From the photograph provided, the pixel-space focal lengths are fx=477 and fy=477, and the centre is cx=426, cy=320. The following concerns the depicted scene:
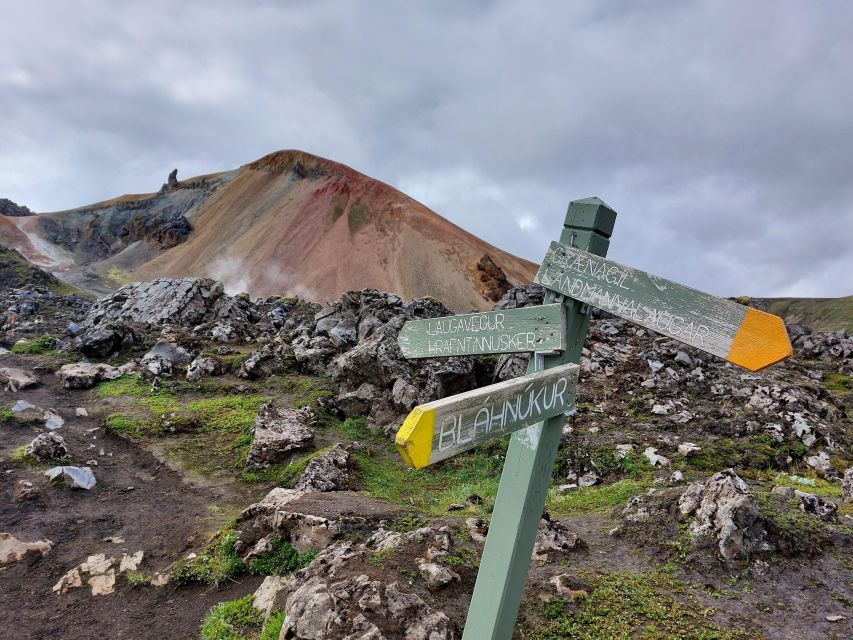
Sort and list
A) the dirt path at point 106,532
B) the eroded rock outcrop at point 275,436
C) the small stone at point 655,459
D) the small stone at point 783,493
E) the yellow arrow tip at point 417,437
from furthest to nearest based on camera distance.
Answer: the eroded rock outcrop at point 275,436 < the small stone at point 655,459 < the small stone at point 783,493 < the dirt path at point 106,532 < the yellow arrow tip at point 417,437

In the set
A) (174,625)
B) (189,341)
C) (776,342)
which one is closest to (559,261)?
(776,342)

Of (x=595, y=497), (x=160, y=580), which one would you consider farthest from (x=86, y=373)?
(x=595, y=497)

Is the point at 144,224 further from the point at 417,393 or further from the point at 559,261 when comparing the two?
the point at 559,261

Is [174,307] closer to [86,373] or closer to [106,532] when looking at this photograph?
[86,373]

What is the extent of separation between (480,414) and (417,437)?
0.33 m

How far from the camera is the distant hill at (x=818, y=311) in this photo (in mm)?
88744

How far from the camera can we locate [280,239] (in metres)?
50.9

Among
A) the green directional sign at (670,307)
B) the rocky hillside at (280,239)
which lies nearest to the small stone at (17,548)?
the green directional sign at (670,307)

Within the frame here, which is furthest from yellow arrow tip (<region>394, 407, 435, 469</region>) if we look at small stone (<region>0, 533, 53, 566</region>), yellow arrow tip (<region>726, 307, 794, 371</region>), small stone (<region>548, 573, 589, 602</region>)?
small stone (<region>0, 533, 53, 566</region>)

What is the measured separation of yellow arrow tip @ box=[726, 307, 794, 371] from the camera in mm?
1921

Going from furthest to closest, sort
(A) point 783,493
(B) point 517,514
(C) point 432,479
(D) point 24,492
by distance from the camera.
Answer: (C) point 432,479 < (D) point 24,492 < (A) point 783,493 < (B) point 517,514

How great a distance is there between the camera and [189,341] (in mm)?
17594

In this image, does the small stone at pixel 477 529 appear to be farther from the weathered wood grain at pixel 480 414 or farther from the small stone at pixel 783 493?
the small stone at pixel 783 493

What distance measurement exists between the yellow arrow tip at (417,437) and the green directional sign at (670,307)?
45.3 inches
